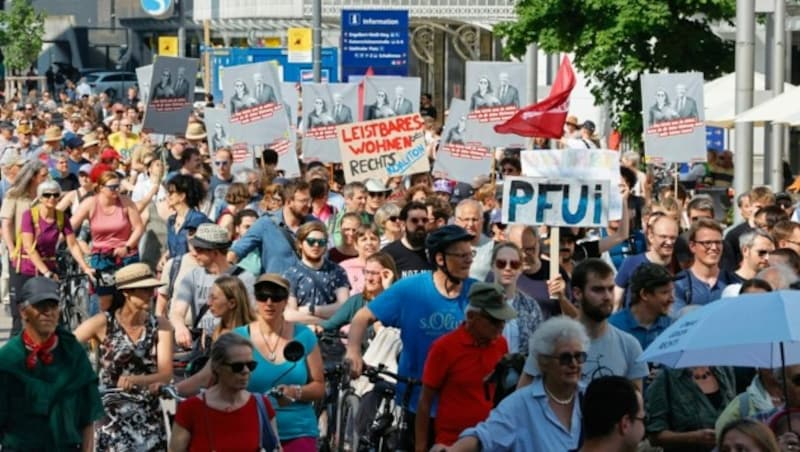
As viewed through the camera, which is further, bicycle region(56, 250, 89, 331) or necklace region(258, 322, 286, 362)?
bicycle region(56, 250, 89, 331)

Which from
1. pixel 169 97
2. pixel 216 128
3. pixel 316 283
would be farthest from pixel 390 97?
pixel 316 283

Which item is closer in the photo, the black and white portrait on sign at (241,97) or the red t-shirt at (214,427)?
the red t-shirt at (214,427)

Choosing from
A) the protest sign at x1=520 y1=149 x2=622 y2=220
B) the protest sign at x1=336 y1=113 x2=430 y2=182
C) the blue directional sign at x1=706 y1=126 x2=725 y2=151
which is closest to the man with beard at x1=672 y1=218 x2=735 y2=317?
the protest sign at x1=520 y1=149 x2=622 y2=220

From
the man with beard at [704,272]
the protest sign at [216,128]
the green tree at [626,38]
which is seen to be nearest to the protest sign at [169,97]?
the protest sign at [216,128]

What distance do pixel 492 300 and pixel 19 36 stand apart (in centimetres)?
7616

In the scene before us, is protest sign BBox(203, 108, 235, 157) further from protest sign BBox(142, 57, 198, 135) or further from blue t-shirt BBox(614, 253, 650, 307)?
blue t-shirt BBox(614, 253, 650, 307)

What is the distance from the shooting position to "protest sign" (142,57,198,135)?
82.4 feet

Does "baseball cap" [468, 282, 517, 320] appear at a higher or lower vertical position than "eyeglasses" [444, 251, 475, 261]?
lower

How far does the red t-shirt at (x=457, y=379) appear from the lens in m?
9.35

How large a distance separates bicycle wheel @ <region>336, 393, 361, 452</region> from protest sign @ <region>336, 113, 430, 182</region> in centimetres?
903

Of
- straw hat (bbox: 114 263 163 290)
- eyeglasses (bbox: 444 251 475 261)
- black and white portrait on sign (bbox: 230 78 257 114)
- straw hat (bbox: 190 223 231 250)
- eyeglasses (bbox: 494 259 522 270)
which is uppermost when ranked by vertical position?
black and white portrait on sign (bbox: 230 78 257 114)

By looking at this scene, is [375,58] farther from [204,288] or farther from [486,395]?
[486,395]

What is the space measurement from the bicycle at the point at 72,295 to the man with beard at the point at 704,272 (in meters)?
7.11

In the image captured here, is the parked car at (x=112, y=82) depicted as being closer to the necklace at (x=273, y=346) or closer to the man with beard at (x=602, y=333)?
the necklace at (x=273, y=346)
